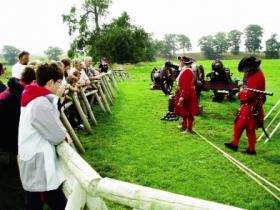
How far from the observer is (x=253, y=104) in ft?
26.5

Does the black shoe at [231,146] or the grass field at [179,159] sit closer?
the grass field at [179,159]

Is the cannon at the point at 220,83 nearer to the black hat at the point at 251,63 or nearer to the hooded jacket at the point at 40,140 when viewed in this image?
the black hat at the point at 251,63

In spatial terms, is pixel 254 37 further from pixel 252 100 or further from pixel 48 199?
pixel 48 199

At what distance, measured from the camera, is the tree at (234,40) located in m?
168

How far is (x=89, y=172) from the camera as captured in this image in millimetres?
2455

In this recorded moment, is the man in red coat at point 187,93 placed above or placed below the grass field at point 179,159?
above

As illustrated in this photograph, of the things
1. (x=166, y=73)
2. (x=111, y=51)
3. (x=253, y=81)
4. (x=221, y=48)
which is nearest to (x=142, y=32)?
(x=111, y=51)

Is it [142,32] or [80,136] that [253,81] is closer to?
[80,136]

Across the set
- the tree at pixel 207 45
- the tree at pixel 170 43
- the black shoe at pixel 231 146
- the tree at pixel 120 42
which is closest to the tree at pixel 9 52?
the tree at pixel 170 43

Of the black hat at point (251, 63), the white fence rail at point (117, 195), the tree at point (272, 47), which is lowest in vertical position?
the tree at point (272, 47)

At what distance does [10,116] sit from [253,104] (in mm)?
5489

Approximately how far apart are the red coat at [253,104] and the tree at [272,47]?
123121mm

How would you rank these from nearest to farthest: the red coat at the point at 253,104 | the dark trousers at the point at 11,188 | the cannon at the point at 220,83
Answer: the dark trousers at the point at 11,188 < the red coat at the point at 253,104 < the cannon at the point at 220,83

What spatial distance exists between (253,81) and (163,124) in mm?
3862
